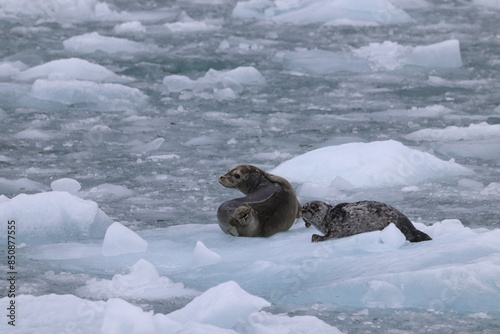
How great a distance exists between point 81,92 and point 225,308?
5619 millimetres

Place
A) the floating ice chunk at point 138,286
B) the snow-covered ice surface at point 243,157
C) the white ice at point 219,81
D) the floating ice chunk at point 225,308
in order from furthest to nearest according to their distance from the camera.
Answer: the white ice at point 219,81 < the floating ice chunk at point 138,286 < the snow-covered ice surface at point 243,157 < the floating ice chunk at point 225,308

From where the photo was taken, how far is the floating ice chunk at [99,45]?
433 inches

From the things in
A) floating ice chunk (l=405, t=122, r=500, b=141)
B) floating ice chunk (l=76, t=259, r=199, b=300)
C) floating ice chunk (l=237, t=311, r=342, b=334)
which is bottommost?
floating ice chunk (l=405, t=122, r=500, b=141)

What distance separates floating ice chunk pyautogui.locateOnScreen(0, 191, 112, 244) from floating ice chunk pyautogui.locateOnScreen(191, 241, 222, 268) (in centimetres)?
78

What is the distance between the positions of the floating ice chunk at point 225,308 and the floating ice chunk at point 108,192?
8.03 ft

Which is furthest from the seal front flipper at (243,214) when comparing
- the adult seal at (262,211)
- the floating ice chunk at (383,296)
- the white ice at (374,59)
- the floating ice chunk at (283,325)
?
the white ice at (374,59)

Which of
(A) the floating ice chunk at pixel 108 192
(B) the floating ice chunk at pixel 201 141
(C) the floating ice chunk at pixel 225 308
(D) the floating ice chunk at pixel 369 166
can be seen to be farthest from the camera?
(B) the floating ice chunk at pixel 201 141

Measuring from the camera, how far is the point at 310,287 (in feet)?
13.4

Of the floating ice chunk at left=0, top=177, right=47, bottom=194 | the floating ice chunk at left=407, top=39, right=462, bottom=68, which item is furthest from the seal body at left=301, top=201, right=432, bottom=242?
the floating ice chunk at left=407, top=39, right=462, bottom=68

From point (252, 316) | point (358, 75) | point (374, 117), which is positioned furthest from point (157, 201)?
point (358, 75)

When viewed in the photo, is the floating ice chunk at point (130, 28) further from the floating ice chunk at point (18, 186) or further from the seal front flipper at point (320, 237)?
the seal front flipper at point (320, 237)

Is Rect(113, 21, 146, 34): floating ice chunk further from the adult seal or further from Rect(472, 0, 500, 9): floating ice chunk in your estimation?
the adult seal

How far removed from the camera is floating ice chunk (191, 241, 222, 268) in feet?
14.5

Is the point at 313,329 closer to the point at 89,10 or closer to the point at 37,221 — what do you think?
the point at 37,221
